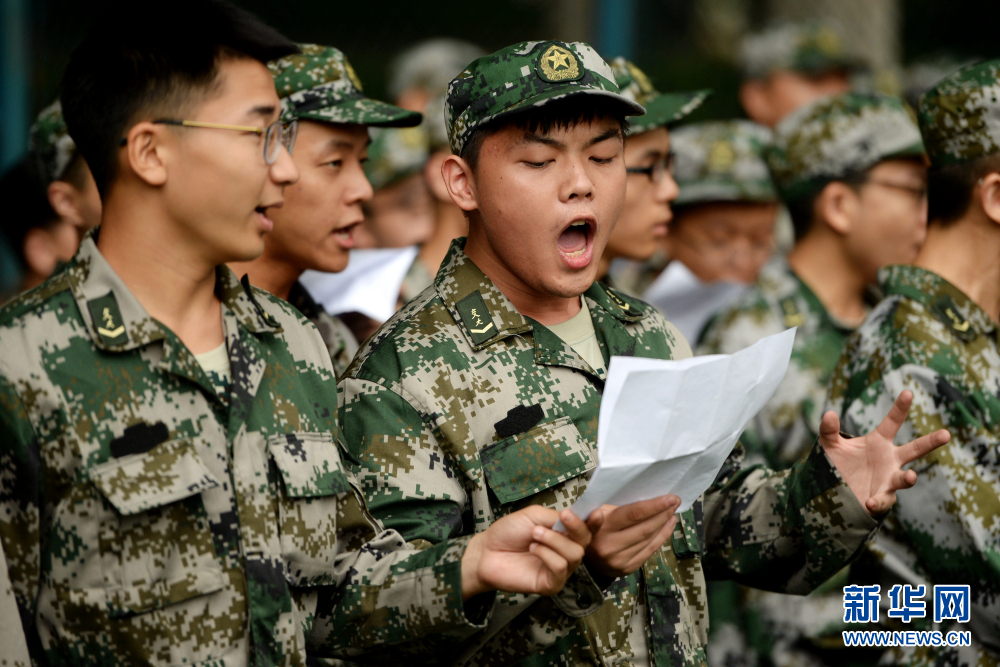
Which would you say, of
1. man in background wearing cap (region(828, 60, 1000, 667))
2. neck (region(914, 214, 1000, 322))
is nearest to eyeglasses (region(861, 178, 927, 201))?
man in background wearing cap (region(828, 60, 1000, 667))

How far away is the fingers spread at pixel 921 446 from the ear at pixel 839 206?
7.68 feet

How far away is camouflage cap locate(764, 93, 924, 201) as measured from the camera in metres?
4.73

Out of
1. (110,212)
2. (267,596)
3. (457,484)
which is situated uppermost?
(110,212)

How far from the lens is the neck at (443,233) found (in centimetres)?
509

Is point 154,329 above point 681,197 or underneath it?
underneath

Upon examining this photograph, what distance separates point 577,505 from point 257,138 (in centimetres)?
99

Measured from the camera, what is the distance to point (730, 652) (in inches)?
171

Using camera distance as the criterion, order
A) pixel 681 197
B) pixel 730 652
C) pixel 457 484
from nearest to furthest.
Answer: pixel 457 484, pixel 730 652, pixel 681 197

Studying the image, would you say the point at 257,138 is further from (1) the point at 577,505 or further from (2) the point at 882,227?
(2) the point at 882,227

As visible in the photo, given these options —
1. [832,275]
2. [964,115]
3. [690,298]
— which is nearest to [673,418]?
[964,115]

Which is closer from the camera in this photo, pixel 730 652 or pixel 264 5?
pixel 730 652

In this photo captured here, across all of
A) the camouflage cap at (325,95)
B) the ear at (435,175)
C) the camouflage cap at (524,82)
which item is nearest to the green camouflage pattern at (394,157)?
the ear at (435,175)

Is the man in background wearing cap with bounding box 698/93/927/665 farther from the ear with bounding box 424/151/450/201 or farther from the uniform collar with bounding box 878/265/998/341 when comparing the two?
the ear with bounding box 424/151/450/201

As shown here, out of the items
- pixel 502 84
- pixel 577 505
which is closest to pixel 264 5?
pixel 502 84
